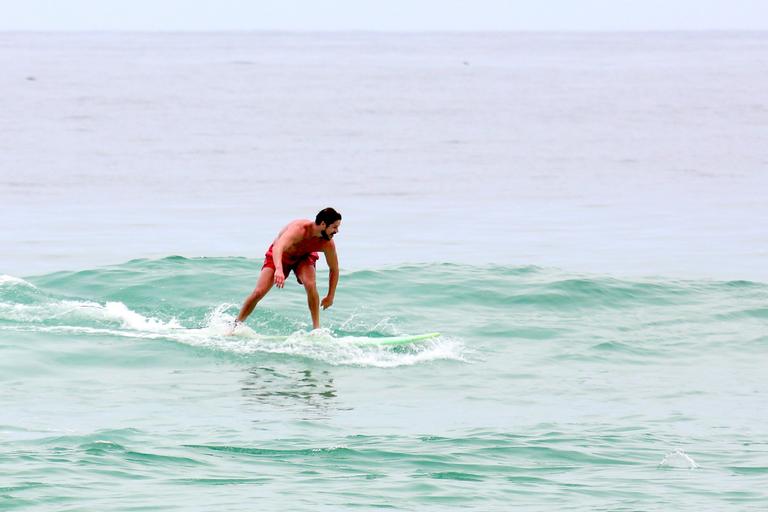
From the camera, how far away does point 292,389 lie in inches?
586

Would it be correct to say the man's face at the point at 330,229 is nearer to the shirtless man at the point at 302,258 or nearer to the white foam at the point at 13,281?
the shirtless man at the point at 302,258

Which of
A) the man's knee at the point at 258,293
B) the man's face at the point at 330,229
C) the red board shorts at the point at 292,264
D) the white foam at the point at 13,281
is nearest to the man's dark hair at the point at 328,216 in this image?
the man's face at the point at 330,229

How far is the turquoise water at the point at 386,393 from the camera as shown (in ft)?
36.1

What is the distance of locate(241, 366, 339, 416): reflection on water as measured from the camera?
1414 centimetres

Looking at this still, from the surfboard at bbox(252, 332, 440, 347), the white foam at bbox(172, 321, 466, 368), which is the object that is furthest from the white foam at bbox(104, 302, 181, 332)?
the surfboard at bbox(252, 332, 440, 347)

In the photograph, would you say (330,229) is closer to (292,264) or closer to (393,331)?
(292,264)

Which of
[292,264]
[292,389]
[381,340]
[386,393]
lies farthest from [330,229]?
[386,393]

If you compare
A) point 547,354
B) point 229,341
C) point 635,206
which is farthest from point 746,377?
point 635,206

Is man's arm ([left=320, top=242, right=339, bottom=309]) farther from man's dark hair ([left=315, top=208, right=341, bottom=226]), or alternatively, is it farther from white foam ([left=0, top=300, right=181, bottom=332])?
white foam ([left=0, top=300, right=181, bottom=332])

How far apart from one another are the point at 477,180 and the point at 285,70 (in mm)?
78029

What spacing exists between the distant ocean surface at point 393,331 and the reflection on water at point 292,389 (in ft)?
0.17

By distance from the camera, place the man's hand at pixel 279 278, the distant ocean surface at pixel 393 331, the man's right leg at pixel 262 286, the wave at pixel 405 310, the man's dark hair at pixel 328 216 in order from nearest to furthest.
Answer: the distant ocean surface at pixel 393 331 → the man's hand at pixel 279 278 → the man's dark hair at pixel 328 216 → the man's right leg at pixel 262 286 → the wave at pixel 405 310

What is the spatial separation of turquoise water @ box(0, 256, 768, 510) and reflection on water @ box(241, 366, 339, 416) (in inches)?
1.9

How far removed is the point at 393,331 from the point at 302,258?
6.36 feet
